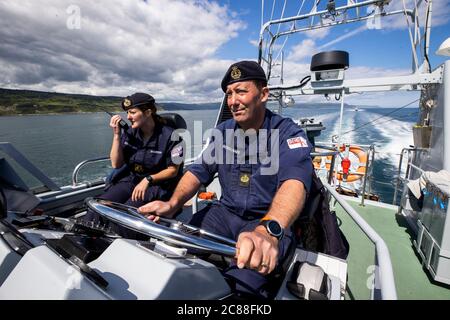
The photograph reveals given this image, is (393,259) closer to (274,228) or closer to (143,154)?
(274,228)

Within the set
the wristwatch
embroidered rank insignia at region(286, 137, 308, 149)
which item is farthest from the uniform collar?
the wristwatch

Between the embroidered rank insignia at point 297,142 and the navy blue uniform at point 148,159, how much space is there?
1201mm

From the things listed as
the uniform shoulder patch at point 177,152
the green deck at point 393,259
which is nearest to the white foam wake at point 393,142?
the green deck at point 393,259

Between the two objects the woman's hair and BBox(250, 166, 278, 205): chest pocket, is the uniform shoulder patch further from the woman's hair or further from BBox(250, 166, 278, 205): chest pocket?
BBox(250, 166, 278, 205): chest pocket

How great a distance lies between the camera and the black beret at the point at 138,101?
7.32ft

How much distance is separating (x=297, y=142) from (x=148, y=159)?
1.47 meters

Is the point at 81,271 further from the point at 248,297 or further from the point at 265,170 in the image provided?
the point at 265,170

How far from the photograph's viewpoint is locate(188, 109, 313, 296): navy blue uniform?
1.37 m

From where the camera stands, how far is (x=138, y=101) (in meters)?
2.24

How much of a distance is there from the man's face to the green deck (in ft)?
3.64

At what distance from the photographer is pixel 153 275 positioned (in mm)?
811

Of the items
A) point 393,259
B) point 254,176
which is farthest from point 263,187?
point 393,259

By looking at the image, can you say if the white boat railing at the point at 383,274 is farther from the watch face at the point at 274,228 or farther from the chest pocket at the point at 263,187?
the chest pocket at the point at 263,187
